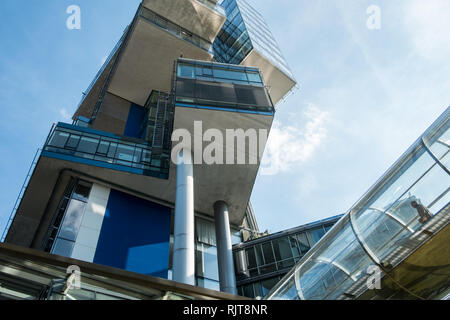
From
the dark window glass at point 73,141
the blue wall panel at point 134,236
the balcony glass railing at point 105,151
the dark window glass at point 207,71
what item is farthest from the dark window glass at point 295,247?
the dark window glass at point 73,141

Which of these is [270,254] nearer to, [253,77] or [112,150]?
[253,77]

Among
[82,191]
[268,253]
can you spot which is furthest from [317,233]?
[82,191]

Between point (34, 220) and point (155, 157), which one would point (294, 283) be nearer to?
point (155, 157)

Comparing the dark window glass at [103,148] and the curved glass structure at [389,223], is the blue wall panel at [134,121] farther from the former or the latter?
the curved glass structure at [389,223]

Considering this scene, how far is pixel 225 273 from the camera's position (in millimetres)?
23438

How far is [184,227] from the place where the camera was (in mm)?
20281

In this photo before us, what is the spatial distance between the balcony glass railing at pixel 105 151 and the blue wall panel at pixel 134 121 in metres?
5.47

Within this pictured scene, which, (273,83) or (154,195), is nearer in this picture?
(154,195)

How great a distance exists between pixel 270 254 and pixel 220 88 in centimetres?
1384

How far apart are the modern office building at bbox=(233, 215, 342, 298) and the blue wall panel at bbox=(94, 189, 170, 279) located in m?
7.52

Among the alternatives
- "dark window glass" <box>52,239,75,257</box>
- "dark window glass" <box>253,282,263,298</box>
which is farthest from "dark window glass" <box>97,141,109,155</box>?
"dark window glass" <box>253,282,263,298</box>

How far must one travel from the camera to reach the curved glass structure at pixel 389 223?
833 centimetres
